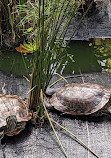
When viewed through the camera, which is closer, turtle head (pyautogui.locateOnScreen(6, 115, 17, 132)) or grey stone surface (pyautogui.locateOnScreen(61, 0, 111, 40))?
turtle head (pyautogui.locateOnScreen(6, 115, 17, 132))

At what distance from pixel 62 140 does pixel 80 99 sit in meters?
0.48

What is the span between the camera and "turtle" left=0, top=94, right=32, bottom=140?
2455mm

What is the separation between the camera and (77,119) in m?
2.79

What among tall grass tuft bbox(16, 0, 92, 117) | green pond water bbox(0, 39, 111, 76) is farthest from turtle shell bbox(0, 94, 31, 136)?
green pond water bbox(0, 39, 111, 76)

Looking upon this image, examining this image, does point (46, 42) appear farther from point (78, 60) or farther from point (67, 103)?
point (78, 60)

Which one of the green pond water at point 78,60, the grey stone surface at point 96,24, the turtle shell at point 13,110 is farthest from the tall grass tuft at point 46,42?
→ the grey stone surface at point 96,24

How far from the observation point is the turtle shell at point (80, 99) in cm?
278

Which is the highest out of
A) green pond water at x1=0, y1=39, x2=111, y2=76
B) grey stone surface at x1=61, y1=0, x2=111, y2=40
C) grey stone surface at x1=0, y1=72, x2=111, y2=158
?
grey stone surface at x1=61, y1=0, x2=111, y2=40

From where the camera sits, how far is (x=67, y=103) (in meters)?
2.81

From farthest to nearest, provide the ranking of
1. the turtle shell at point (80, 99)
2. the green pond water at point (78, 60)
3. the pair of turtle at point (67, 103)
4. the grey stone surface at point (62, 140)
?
the green pond water at point (78, 60) → the turtle shell at point (80, 99) → the pair of turtle at point (67, 103) → the grey stone surface at point (62, 140)

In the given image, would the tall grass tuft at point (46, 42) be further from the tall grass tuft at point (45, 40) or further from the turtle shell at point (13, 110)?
the turtle shell at point (13, 110)

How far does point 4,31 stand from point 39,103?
1805 millimetres

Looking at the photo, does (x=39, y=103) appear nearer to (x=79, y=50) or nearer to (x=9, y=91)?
(x=9, y=91)

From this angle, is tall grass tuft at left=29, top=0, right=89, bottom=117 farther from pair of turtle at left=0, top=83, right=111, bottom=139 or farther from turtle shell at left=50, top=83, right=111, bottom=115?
turtle shell at left=50, top=83, right=111, bottom=115
